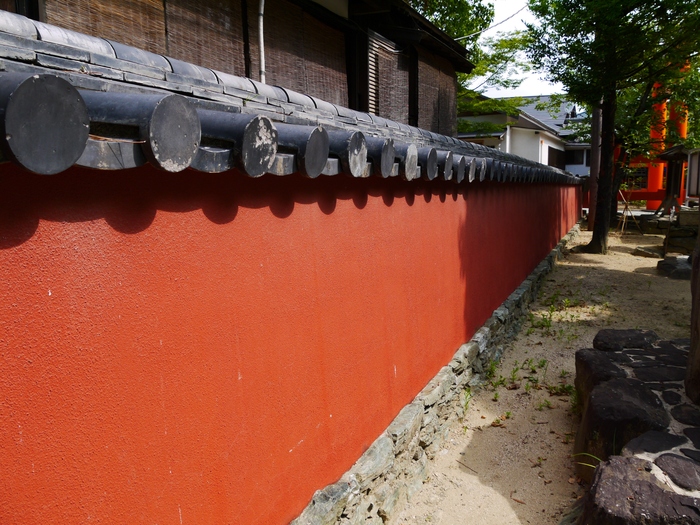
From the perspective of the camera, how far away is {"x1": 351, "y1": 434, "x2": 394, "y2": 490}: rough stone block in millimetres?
3596

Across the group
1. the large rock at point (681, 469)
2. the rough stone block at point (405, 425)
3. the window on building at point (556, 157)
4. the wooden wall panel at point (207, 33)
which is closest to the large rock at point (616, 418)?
the large rock at point (681, 469)

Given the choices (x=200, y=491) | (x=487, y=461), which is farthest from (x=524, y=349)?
(x=200, y=491)

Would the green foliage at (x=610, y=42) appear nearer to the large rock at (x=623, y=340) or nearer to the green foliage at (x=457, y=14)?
the green foliage at (x=457, y=14)

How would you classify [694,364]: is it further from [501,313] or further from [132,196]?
[132,196]

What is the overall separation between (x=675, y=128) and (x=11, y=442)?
24569 mm

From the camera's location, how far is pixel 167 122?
1.78m

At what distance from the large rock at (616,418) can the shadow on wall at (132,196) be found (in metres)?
2.90

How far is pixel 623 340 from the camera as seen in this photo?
6.10 meters

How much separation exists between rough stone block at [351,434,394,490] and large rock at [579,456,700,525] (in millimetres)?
1292

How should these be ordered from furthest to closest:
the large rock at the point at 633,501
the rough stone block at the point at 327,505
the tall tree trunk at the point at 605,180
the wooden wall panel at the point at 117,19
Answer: the tall tree trunk at the point at 605,180, the wooden wall panel at the point at 117,19, the large rock at the point at 633,501, the rough stone block at the point at 327,505

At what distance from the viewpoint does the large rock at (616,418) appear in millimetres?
4258

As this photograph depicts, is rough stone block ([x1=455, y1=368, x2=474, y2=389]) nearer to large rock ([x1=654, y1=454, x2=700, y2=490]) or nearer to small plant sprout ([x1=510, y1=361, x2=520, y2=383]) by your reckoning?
small plant sprout ([x1=510, y1=361, x2=520, y2=383])

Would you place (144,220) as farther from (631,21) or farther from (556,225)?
(556,225)

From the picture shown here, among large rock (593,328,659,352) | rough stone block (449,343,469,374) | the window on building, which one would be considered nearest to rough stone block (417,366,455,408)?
rough stone block (449,343,469,374)
